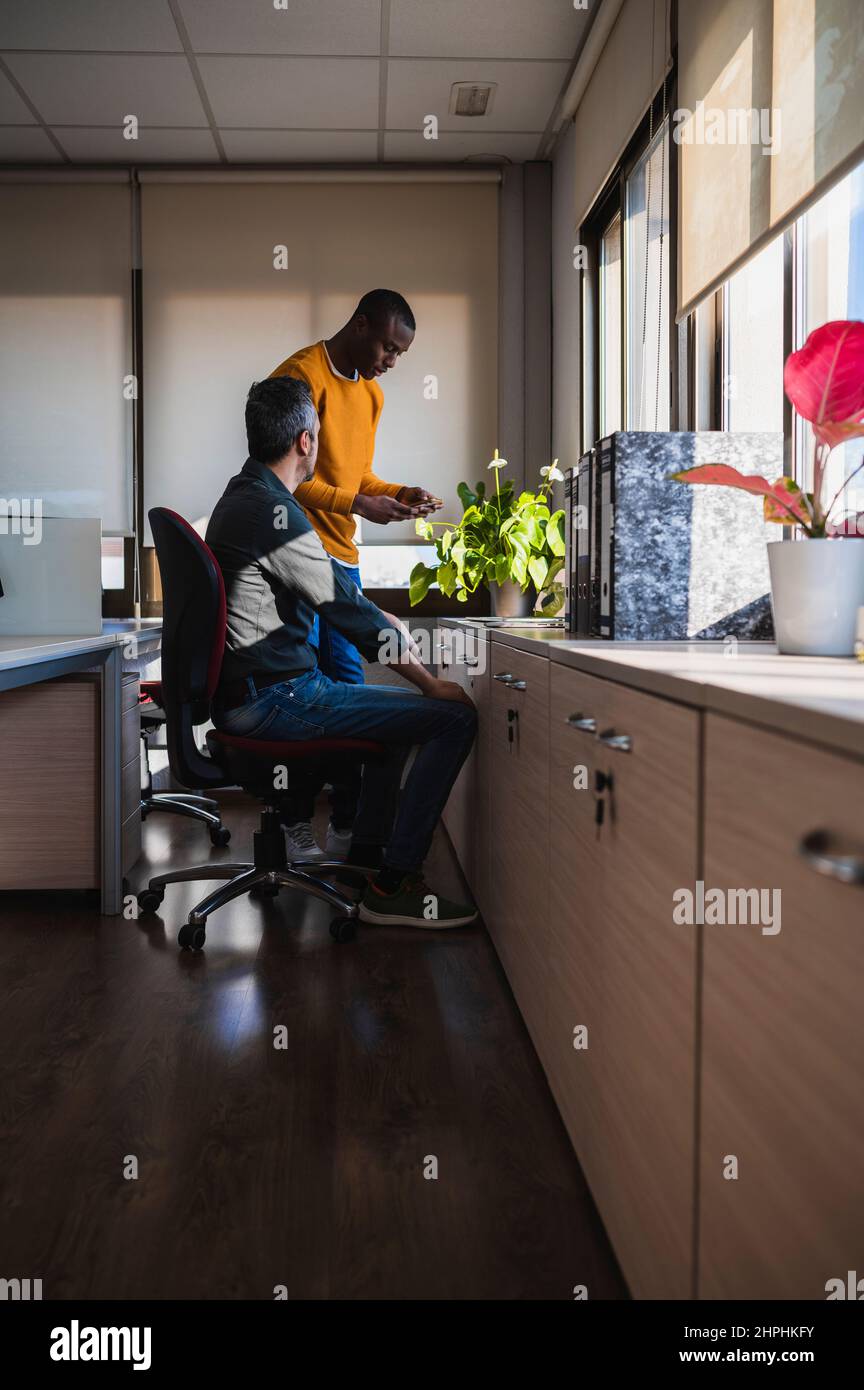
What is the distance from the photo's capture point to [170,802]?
3.65m

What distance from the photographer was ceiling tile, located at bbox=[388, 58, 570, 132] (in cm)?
362

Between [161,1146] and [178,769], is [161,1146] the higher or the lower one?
the lower one

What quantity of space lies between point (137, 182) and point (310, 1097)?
4046 mm

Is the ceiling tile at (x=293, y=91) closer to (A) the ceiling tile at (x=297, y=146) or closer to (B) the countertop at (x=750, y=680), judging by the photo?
(A) the ceiling tile at (x=297, y=146)

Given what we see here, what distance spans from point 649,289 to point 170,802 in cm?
226

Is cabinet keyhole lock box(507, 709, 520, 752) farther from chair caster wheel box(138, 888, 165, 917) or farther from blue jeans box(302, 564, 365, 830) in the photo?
chair caster wheel box(138, 888, 165, 917)

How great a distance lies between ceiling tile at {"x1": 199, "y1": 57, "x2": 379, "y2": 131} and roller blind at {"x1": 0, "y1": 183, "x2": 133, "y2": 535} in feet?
2.73

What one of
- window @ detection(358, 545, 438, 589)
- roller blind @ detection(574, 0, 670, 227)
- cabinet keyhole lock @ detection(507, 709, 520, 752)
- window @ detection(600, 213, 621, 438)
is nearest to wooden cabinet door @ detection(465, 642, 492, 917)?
cabinet keyhole lock @ detection(507, 709, 520, 752)

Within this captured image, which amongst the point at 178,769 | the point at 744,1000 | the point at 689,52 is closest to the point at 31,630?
the point at 178,769

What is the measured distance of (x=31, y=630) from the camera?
2.81 meters

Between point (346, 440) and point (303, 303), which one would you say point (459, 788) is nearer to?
point (346, 440)

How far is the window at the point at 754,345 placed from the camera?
6.93 feet

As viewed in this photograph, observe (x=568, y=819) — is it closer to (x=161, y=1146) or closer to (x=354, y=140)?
(x=161, y=1146)

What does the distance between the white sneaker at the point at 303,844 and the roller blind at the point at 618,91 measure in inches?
87.1
